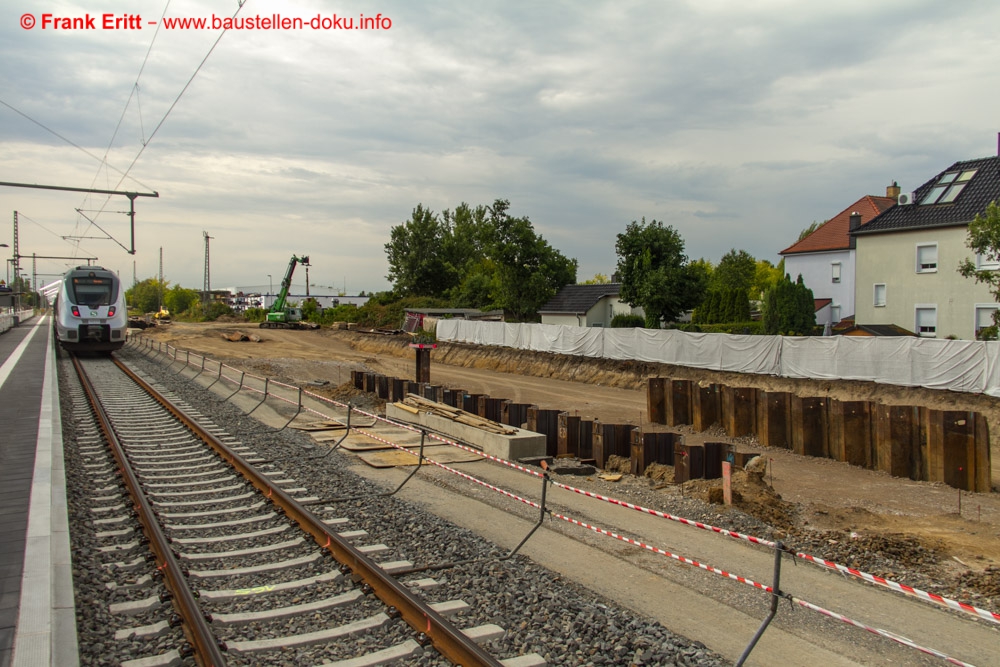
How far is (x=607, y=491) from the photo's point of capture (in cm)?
1134

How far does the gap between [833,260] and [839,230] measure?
262 cm

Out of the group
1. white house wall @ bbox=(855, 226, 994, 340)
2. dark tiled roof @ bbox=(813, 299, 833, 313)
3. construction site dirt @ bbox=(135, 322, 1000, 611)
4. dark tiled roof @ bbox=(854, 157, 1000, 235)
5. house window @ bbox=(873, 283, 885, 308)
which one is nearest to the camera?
construction site dirt @ bbox=(135, 322, 1000, 611)

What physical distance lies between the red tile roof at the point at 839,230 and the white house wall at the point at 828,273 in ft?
1.27

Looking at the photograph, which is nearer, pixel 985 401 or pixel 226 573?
pixel 226 573

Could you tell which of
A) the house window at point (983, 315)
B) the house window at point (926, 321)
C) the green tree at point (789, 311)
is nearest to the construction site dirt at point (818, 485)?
the green tree at point (789, 311)

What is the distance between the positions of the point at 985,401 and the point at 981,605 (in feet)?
51.4

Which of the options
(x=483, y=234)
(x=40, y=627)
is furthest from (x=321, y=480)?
(x=483, y=234)

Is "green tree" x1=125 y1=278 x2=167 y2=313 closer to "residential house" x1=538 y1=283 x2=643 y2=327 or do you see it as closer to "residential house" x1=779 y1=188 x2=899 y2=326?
"residential house" x1=538 y1=283 x2=643 y2=327

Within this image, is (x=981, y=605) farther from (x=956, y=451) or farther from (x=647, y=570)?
(x=956, y=451)

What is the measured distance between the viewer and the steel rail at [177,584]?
4703mm

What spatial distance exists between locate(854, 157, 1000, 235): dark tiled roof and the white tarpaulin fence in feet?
45.3

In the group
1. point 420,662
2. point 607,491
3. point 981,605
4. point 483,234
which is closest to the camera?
point 420,662

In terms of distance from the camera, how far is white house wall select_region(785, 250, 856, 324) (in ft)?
144

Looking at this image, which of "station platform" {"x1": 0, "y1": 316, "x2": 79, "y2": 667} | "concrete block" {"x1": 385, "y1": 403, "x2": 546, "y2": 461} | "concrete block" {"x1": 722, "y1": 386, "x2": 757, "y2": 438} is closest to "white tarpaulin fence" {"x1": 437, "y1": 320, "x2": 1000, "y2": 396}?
"concrete block" {"x1": 722, "y1": 386, "x2": 757, "y2": 438}
